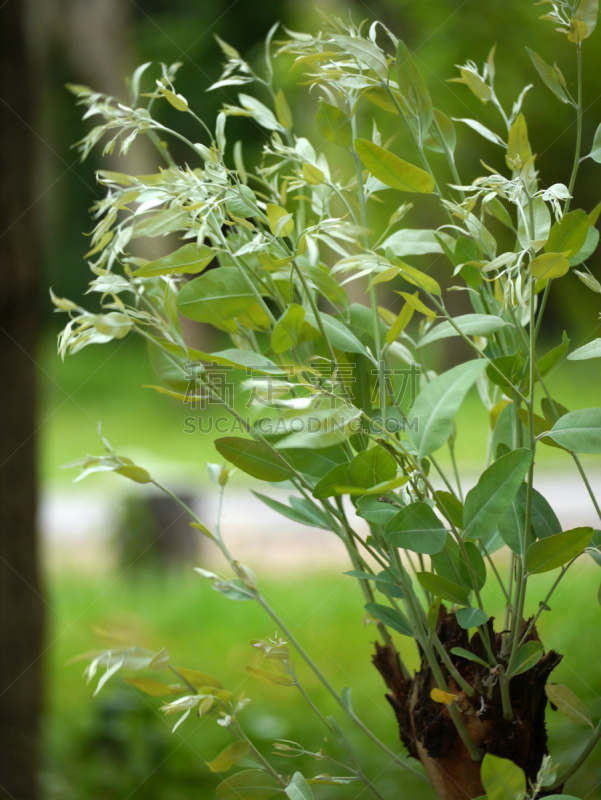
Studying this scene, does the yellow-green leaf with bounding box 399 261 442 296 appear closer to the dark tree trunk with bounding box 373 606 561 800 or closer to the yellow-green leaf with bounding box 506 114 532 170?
the yellow-green leaf with bounding box 506 114 532 170

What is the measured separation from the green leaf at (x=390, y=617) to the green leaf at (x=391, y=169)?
20 cm

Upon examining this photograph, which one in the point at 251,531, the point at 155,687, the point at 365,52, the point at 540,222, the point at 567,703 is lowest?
the point at 251,531

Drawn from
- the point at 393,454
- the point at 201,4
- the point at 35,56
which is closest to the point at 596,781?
the point at 393,454

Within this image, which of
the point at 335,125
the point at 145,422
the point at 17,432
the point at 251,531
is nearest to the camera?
the point at 335,125

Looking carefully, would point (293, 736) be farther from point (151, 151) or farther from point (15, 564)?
point (151, 151)

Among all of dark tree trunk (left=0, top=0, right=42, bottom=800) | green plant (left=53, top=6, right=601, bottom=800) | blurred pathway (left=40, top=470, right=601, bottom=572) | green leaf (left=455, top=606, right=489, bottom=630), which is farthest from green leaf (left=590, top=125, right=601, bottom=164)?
blurred pathway (left=40, top=470, right=601, bottom=572)

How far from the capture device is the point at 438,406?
0.29 metres

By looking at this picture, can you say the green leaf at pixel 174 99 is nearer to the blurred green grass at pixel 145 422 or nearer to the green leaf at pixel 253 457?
the green leaf at pixel 253 457

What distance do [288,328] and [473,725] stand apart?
212 mm

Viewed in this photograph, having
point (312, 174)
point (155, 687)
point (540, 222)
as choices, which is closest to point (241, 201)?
point (312, 174)

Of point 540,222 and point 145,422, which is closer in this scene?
point 540,222

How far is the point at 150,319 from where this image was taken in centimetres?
28

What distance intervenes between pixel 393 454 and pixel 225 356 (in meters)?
0.09

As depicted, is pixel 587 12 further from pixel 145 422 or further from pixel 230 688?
pixel 145 422
